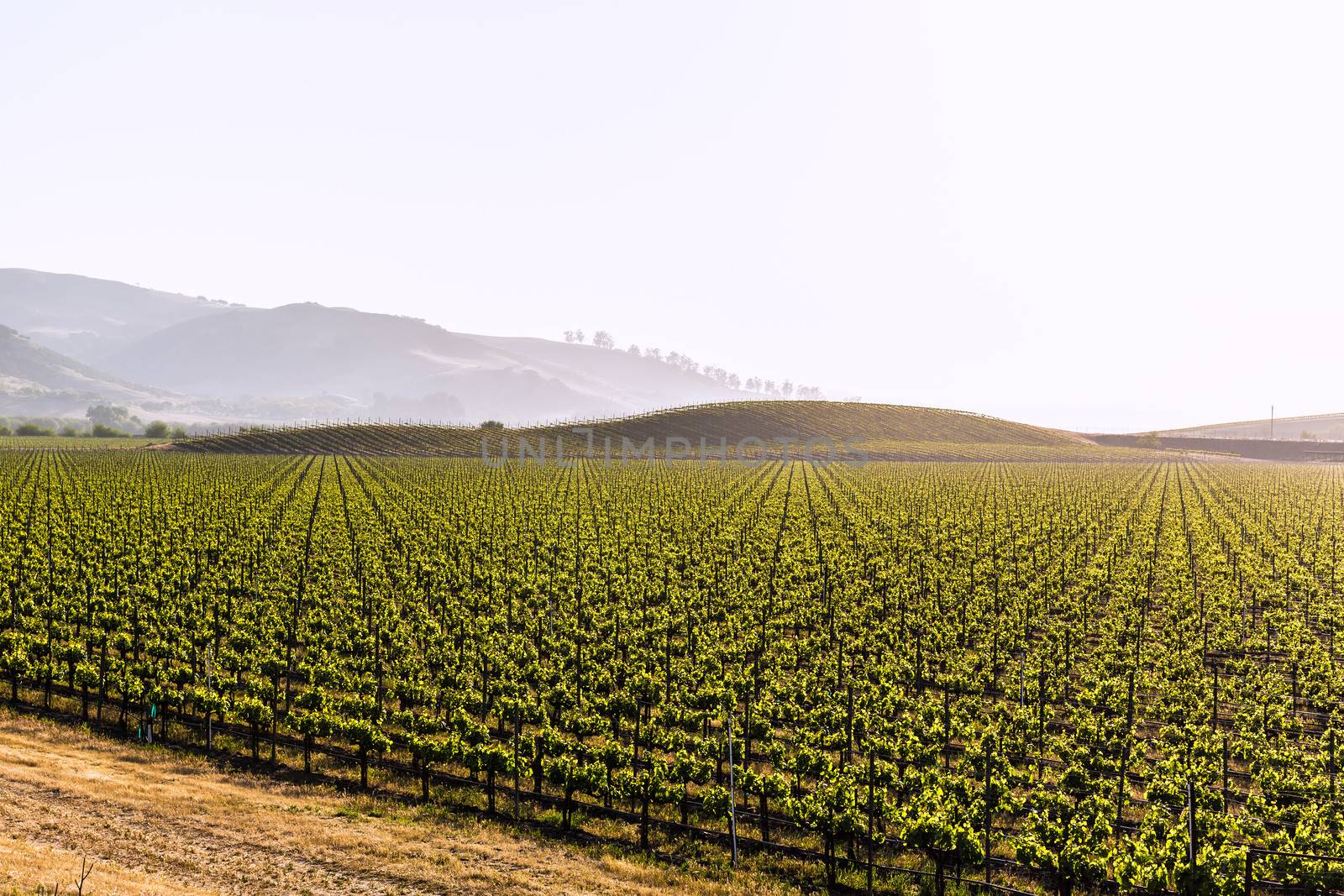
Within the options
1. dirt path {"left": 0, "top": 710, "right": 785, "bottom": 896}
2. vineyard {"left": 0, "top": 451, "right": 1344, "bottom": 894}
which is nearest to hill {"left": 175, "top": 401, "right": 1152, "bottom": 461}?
vineyard {"left": 0, "top": 451, "right": 1344, "bottom": 894}

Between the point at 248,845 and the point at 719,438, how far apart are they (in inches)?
6078

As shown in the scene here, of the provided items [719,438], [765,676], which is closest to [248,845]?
[765,676]

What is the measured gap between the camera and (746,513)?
62.8m

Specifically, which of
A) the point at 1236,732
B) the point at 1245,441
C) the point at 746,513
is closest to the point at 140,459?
the point at 746,513

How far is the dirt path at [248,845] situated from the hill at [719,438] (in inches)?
4318

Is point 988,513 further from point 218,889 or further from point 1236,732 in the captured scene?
point 218,889

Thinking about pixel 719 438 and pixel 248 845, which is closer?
pixel 248 845

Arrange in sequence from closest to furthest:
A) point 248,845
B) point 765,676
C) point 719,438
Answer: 1. point 248,845
2. point 765,676
3. point 719,438

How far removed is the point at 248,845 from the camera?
61.1ft

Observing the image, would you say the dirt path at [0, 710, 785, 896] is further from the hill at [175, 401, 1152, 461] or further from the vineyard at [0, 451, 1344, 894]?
the hill at [175, 401, 1152, 461]

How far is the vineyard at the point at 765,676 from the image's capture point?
61.8ft

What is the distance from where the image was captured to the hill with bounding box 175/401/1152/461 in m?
149

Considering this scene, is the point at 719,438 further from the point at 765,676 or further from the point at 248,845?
the point at 248,845

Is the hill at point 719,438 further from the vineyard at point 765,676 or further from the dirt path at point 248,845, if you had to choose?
the dirt path at point 248,845
